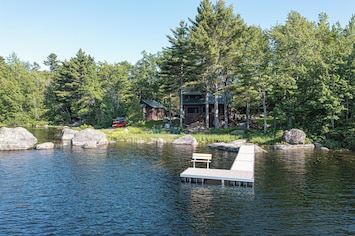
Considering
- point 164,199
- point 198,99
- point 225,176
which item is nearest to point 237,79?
point 198,99

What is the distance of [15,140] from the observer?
112 ft

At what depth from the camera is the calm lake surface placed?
12633 millimetres

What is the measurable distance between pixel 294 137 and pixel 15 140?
34.3 meters

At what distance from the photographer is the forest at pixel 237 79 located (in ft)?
123

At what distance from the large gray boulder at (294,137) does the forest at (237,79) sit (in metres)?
3.12

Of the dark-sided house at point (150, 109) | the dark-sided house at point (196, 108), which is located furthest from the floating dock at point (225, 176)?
the dark-sided house at point (150, 109)

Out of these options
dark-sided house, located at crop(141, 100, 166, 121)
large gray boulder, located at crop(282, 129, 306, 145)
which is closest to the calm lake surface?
large gray boulder, located at crop(282, 129, 306, 145)

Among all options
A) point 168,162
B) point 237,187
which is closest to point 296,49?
point 168,162

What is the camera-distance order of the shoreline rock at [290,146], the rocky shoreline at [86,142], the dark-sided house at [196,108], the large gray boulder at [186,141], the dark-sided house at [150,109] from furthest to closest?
1. the dark-sided house at [150,109]
2. the dark-sided house at [196,108]
3. the large gray boulder at [186,141]
4. the shoreline rock at [290,146]
5. the rocky shoreline at [86,142]

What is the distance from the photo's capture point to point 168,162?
2702 cm

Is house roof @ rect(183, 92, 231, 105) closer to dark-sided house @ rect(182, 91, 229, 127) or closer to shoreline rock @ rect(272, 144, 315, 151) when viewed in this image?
dark-sided house @ rect(182, 91, 229, 127)

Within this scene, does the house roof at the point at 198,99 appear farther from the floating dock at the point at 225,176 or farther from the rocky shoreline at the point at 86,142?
the floating dock at the point at 225,176

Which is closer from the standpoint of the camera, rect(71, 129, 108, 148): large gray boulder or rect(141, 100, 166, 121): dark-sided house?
rect(71, 129, 108, 148): large gray boulder

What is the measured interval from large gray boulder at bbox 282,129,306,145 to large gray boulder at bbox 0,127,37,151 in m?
32.0
